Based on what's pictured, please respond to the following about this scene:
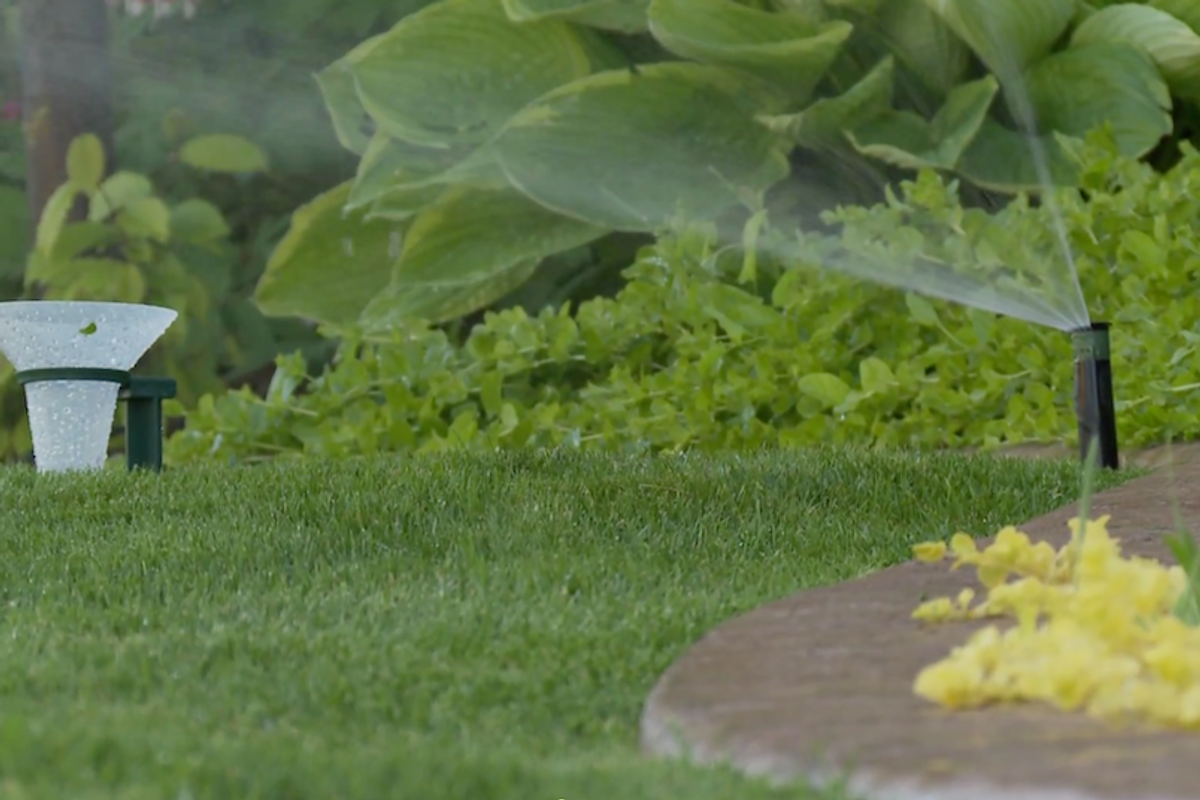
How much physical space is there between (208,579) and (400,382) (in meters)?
1.75

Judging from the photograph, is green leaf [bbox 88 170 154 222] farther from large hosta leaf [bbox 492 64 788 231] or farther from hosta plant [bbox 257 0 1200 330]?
large hosta leaf [bbox 492 64 788 231]

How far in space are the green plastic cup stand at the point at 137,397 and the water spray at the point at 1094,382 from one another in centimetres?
148

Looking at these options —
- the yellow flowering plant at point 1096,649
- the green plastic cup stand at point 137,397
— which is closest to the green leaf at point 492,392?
the green plastic cup stand at point 137,397

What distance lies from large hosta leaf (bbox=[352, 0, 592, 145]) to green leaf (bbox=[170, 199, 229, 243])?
1.86 feet

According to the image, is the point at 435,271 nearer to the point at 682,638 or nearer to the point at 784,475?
the point at 784,475

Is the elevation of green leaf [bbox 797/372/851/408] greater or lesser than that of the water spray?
lesser

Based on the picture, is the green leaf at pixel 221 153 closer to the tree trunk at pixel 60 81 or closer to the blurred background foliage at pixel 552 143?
the blurred background foliage at pixel 552 143

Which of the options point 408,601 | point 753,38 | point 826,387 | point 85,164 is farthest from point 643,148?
point 408,601

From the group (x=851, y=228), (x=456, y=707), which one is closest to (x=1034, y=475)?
(x=851, y=228)

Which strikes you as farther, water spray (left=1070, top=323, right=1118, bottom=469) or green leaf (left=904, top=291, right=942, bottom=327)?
green leaf (left=904, top=291, right=942, bottom=327)

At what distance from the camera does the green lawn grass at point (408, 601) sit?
1.06 m

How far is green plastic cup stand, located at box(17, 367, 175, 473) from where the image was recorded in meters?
2.60

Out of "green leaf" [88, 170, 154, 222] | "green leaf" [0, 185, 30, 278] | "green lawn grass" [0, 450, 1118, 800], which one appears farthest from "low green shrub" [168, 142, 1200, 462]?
"green leaf" [0, 185, 30, 278]

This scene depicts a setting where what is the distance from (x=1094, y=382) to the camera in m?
2.40
